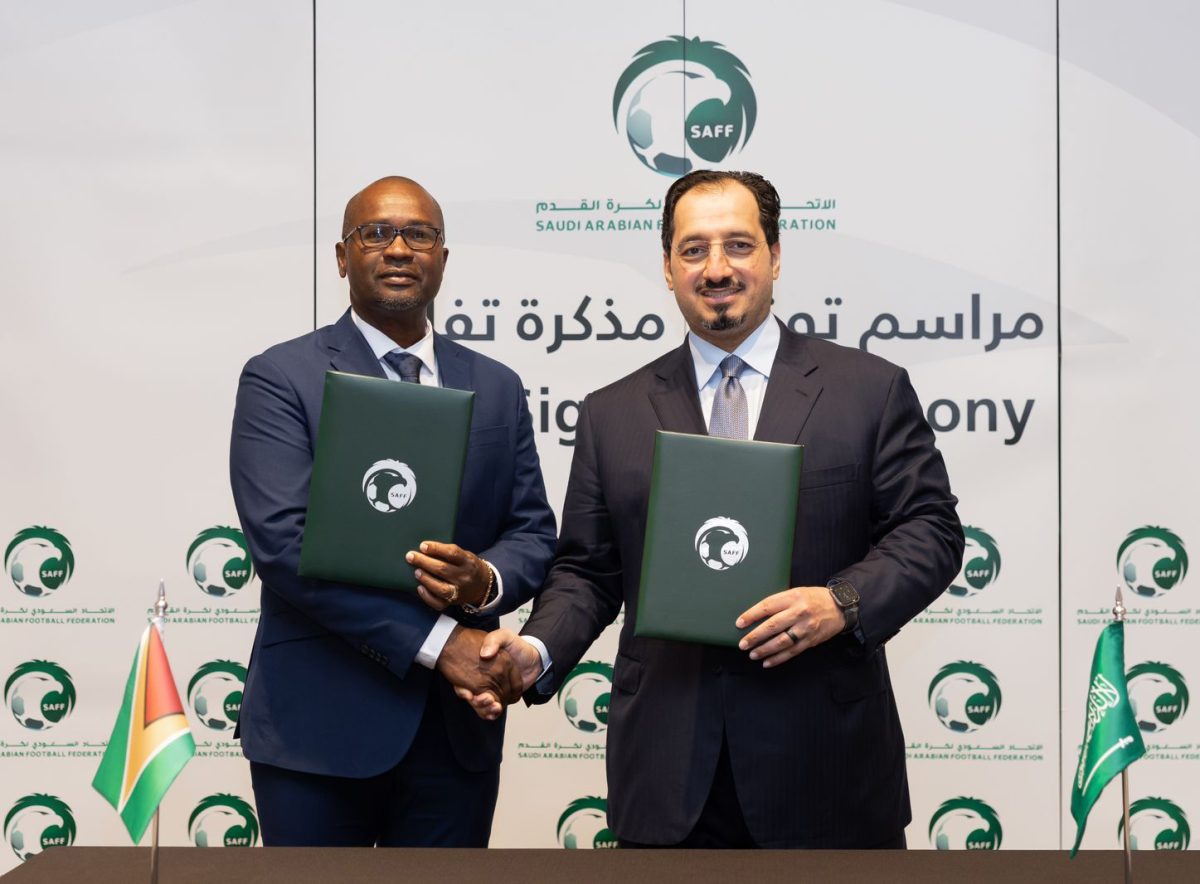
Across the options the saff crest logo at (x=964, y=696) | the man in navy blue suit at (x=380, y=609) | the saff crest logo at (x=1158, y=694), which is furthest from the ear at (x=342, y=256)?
the saff crest logo at (x=1158, y=694)

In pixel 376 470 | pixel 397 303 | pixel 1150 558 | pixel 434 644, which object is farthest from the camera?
pixel 1150 558

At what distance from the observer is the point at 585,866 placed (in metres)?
1.57

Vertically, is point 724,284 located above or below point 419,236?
below

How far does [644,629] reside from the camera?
1.94 m

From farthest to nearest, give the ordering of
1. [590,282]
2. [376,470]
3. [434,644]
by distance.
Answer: [590,282] → [434,644] → [376,470]

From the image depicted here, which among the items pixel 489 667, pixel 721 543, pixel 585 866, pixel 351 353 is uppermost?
pixel 351 353

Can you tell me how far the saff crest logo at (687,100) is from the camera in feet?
11.7

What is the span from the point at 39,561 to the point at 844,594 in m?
2.63

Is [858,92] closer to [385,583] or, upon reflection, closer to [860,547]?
[860,547]

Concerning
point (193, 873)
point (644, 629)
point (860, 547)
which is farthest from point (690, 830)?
point (193, 873)

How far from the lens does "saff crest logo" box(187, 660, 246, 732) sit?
363 centimetres

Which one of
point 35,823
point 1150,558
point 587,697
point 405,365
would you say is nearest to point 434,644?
point 405,365

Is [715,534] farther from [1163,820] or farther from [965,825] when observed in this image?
[1163,820]

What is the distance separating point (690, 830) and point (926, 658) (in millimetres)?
1708
